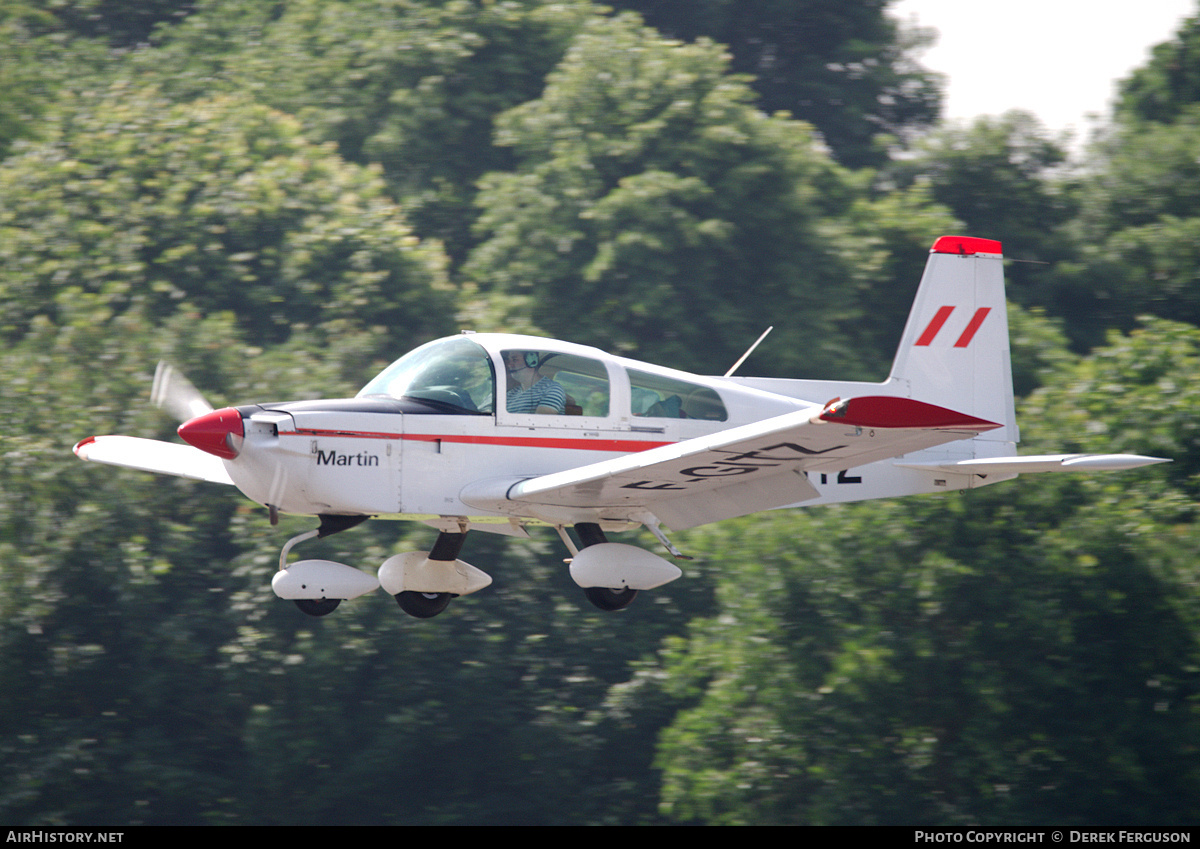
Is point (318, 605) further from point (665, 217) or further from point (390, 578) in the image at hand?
point (665, 217)

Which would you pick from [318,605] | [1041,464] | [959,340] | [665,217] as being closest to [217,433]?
[318,605]

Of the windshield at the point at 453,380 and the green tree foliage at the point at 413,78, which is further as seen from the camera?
the green tree foliage at the point at 413,78

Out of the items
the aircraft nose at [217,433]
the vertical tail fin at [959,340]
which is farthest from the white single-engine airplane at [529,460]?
the vertical tail fin at [959,340]

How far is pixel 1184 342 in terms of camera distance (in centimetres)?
1628

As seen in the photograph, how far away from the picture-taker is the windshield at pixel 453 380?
8.79m


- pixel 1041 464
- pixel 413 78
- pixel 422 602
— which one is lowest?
pixel 422 602

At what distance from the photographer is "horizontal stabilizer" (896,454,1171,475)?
26.6ft

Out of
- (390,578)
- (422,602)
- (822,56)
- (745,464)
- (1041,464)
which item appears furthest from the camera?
(822,56)

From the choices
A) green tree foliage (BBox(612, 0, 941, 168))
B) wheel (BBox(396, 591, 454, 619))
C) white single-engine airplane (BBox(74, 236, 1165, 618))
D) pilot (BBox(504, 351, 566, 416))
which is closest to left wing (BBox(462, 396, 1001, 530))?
white single-engine airplane (BBox(74, 236, 1165, 618))

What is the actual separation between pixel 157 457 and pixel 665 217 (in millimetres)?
12009

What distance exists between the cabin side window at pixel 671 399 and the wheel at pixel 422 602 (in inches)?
85.8

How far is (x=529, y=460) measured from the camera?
8828mm

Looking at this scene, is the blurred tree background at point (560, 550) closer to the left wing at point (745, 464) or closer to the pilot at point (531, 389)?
the pilot at point (531, 389)

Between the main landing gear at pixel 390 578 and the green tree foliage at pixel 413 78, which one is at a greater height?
the green tree foliage at pixel 413 78
